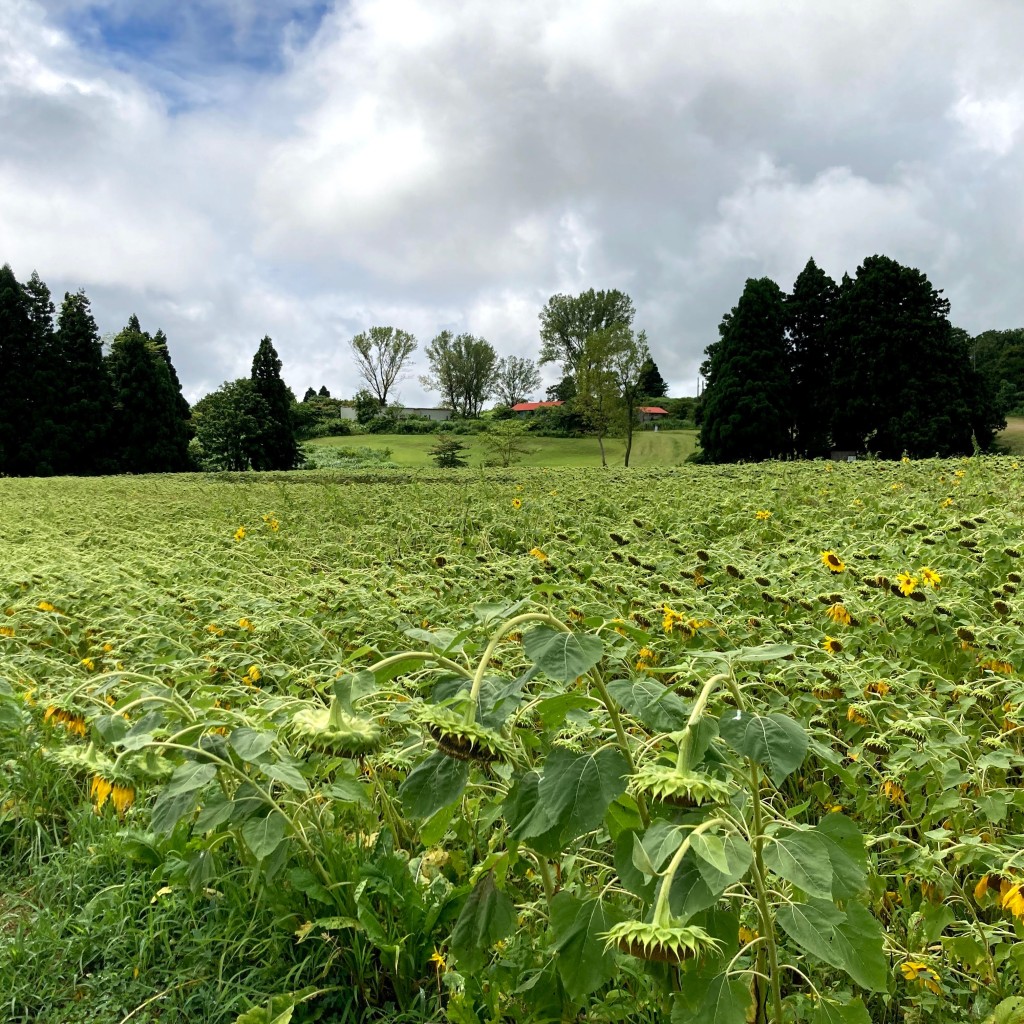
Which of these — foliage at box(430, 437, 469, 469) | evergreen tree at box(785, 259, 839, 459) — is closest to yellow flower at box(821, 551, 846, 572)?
evergreen tree at box(785, 259, 839, 459)

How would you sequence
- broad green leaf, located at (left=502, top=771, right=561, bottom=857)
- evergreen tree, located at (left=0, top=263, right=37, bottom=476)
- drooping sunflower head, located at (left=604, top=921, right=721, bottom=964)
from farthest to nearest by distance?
1. evergreen tree, located at (left=0, top=263, right=37, bottom=476)
2. broad green leaf, located at (left=502, top=771, right=561, bottom=857)
3. drooping sunflower head, located at (left=604, top=921, right=721, bottom=964)

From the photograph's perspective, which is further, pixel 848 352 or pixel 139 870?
pixel 848 352

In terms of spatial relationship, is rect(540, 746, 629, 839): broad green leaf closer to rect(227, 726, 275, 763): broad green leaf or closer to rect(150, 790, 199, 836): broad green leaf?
rect(227, 726, 275, 763): broad green leaf

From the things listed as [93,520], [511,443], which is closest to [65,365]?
[511,443]

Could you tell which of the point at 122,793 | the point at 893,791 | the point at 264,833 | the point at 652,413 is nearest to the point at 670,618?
the point at 893,791

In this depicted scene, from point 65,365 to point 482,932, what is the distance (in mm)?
37206

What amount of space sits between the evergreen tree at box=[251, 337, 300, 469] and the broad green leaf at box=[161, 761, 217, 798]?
33.7m

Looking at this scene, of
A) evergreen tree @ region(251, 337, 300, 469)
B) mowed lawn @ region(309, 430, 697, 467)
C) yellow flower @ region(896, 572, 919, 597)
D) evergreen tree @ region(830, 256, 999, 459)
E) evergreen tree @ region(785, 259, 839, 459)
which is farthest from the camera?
mowed lawn @ region(309, 430, 697, 467)

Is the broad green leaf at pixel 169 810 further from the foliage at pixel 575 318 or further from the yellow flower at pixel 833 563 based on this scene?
the foliage at pixel 575 318

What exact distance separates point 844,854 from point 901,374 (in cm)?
3200

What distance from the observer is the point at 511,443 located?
3744 centimetres

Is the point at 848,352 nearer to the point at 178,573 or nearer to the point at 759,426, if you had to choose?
the point at 759,426

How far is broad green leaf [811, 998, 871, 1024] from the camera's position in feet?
3.54

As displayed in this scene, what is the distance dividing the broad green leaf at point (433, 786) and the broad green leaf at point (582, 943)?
260mm
